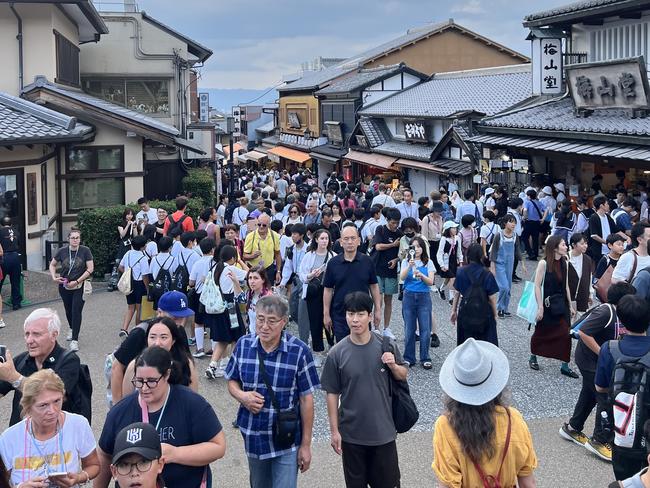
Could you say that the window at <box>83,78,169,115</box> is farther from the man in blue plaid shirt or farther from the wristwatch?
the man in blue plaid shirt

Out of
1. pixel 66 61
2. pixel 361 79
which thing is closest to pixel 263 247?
pixel 66 61

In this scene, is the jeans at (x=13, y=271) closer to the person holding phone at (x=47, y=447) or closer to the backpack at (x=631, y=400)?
the person holding phone at (x=47, y=447)

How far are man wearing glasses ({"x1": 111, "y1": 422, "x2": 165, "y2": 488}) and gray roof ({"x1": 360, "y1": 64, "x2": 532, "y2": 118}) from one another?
19.5 metres

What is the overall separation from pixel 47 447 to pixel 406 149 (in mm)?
24395

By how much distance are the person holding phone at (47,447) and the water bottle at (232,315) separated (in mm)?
4415

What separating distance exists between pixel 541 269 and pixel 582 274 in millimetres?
803

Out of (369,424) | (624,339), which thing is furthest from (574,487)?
(369,424)

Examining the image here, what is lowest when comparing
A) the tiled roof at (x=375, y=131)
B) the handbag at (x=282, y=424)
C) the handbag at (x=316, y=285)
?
the handbag at (x=282, y=424)

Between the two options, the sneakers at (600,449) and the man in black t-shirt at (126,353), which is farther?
the sneakers at (600,449)

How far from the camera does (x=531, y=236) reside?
→ 16.5m

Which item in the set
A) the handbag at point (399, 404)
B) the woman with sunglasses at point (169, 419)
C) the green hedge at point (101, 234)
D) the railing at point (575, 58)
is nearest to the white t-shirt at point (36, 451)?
the woman with sunglasses at point (169, 419)

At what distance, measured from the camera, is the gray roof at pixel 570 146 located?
13.1m

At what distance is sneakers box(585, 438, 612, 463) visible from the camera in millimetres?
6273

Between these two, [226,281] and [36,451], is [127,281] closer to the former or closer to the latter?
[226,281]
